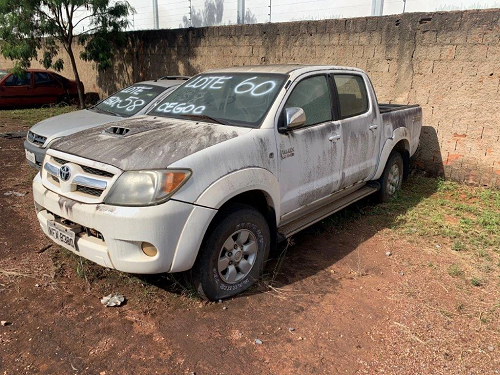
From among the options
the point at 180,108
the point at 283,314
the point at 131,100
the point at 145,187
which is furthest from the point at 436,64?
the point at 145,187

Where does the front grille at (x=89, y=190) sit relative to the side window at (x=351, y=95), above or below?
below

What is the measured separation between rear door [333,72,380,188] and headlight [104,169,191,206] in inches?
85.7

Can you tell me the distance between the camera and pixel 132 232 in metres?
2.77

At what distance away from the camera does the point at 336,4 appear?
8.49m

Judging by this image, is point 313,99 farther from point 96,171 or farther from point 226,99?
point 96,171

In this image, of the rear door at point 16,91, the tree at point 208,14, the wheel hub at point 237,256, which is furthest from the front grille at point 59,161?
the rear door at point 16,91

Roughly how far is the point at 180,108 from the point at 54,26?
10.1m

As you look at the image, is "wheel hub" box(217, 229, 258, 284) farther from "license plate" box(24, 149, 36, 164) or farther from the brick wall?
the brick wall

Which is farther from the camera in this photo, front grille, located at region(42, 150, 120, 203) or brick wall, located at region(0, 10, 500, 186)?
brick wall, located at region(0, 10, 500, 186)

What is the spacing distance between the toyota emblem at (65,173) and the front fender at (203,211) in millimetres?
1005

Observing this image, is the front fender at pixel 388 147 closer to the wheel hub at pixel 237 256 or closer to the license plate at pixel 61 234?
the wheel hub at pixel 237 256

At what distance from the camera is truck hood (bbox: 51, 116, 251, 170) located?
2.96 meters

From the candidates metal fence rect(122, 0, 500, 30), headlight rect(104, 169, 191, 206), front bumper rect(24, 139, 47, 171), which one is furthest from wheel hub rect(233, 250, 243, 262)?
metal fence rect(122, 0, 500, 30)

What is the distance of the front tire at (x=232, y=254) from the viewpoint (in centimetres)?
311
